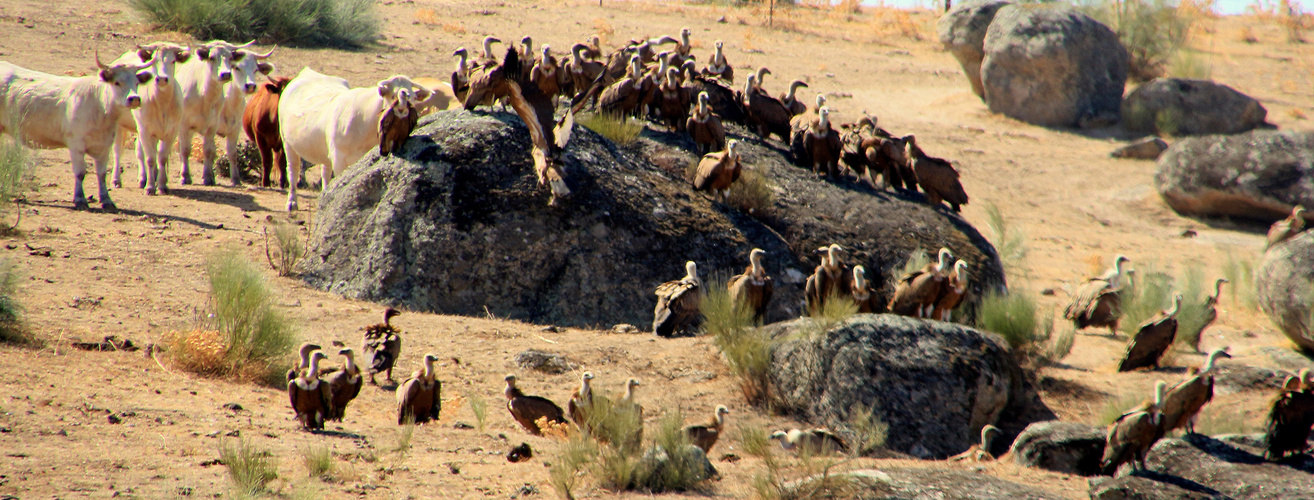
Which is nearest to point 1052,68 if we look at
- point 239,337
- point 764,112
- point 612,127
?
point 764,112

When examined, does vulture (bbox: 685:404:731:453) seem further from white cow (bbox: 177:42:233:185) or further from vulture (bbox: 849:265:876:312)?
white cow (bbox: 177:42:233:185)

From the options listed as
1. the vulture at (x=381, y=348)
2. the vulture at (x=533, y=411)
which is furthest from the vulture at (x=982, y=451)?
the vulture at (x=381, y=348)

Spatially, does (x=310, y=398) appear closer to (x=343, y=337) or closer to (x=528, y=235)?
(x=343, y=337)

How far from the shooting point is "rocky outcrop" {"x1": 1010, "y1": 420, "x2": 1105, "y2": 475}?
6.61m

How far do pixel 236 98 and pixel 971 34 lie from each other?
1793 centimetres

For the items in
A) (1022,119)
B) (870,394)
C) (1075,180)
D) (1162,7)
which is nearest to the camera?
(870,394)

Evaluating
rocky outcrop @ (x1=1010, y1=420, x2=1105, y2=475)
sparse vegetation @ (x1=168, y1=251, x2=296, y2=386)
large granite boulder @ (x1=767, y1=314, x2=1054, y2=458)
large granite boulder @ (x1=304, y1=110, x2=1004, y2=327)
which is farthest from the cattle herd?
sparse vegetation @ (x1=168, y1=251, x2=296, y2=386)

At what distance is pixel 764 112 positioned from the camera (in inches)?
477

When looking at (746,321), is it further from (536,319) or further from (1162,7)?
(1162,7)

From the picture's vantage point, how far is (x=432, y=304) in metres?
9.40

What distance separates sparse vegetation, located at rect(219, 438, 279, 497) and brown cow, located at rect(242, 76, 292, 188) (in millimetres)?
9284

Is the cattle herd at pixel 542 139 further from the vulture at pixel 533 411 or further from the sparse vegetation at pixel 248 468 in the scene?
the sparse vegetation at pixel 248 468

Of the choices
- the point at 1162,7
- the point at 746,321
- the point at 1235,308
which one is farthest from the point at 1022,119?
the point at 746,321

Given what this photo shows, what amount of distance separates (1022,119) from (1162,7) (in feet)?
28.1
